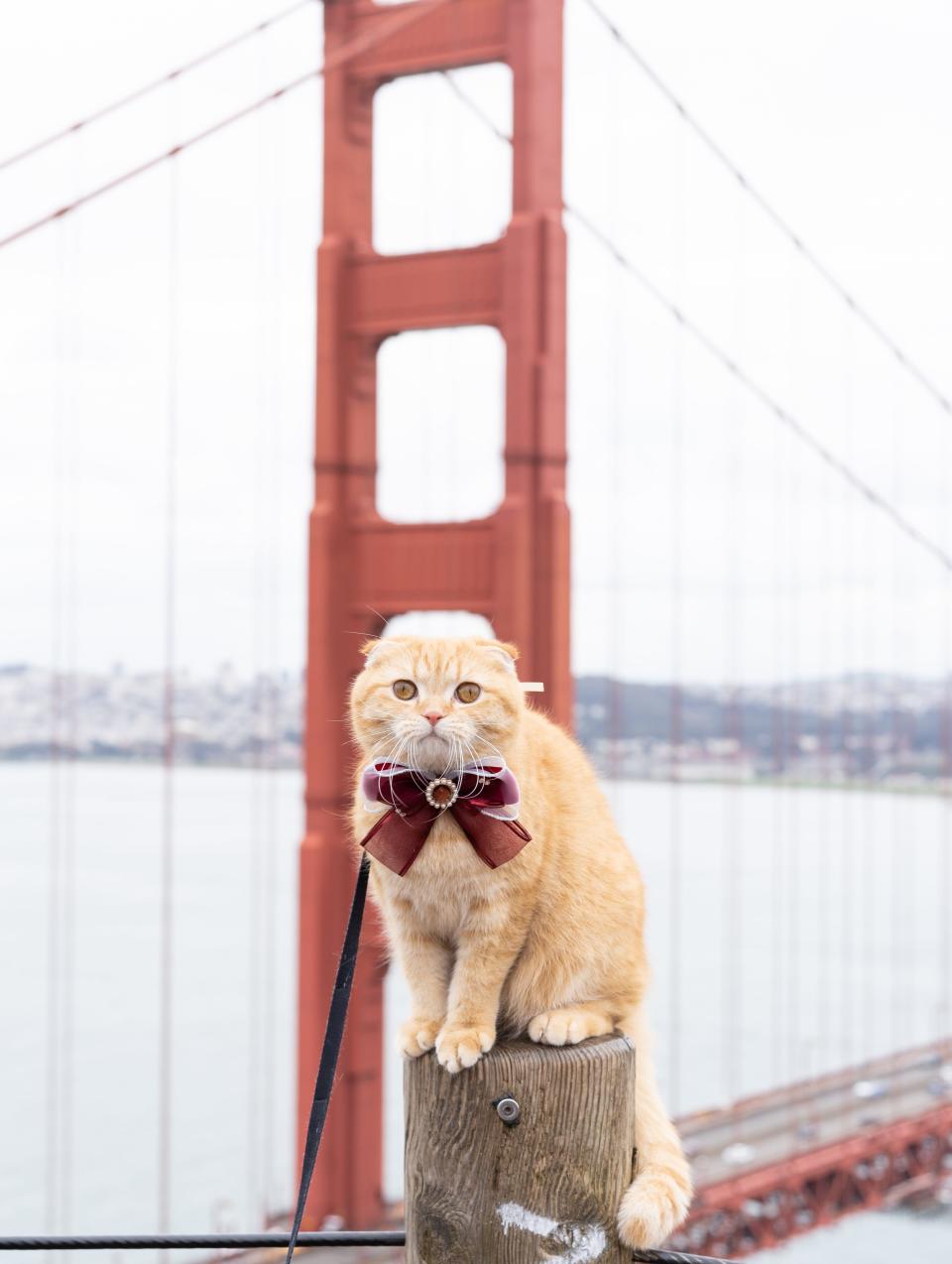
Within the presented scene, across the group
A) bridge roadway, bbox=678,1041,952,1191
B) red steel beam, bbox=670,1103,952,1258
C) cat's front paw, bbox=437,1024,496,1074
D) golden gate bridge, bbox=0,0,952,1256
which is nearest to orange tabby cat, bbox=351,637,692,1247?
cat's front paw, bbox=437,1024,496,1074

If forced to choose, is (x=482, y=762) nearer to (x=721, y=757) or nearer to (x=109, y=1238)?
(x=109, y=1238)

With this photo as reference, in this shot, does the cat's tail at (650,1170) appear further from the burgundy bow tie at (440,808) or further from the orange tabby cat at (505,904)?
the burgundy bow tie at (440,808)

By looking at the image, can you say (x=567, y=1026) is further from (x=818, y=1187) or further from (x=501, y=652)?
(x=818, y=1187)

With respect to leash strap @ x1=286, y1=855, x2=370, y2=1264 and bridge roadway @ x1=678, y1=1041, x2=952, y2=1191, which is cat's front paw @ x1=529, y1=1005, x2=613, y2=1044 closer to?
leash strap @ x1=286, y1=855, x2=370, y2=1264

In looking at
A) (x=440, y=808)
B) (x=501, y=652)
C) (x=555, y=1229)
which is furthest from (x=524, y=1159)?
(x=501, y=652)

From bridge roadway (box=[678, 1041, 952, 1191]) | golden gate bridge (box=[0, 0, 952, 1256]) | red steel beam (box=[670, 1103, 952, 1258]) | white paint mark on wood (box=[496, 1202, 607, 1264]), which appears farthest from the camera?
bridge roadway (box=[678, 1041, 952, 1191])
